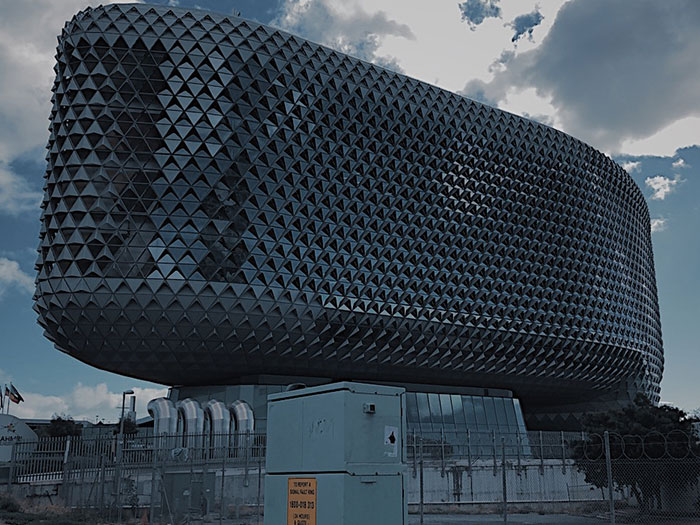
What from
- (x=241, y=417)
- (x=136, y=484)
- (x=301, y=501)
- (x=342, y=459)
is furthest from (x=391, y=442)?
(x=241, y=417)

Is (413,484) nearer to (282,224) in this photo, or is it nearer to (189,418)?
(189,418)

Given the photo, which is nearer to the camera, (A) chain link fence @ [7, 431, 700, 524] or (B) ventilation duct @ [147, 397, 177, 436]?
(A) chain link fence @ [7, 431, 700, 524]

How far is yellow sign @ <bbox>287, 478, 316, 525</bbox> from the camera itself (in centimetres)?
965

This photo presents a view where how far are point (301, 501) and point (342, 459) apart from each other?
Answer: 1212 mm

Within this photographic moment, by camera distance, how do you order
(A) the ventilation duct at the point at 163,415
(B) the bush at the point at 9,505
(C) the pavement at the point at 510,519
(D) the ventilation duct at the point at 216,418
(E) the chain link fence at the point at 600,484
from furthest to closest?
(D) the ventilation duct at the point at 216,418, (A) the ventilation duct at the point at 163,415, (B) the bush at the point at 9,505, (E) the chain link fence at the point at 600,484, (C) the pavement at the point at 510,519

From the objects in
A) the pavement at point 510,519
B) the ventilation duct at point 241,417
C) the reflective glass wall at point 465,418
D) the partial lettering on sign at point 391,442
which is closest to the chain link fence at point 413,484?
the pavement at point 510,519

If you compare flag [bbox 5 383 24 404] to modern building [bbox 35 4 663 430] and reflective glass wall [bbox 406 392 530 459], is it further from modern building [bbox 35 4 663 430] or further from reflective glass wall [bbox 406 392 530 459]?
reflective glass wall [bbox 406 392 530 459]

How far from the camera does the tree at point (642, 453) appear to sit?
80.7 ft

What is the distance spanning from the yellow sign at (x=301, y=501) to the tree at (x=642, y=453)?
15.1 meters

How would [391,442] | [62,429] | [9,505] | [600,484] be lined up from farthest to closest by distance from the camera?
[62,429], [600,484], [9,505], [391,442]

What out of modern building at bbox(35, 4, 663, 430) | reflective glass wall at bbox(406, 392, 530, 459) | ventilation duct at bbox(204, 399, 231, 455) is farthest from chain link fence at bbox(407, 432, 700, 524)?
reflective glass wall at bbox(406, 392, 530, 459)

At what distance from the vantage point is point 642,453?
2583cm

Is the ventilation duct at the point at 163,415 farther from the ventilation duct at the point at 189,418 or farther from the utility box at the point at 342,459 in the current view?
the utility box at the point at 342,459

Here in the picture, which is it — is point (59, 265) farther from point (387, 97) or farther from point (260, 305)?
point (387, 97)
